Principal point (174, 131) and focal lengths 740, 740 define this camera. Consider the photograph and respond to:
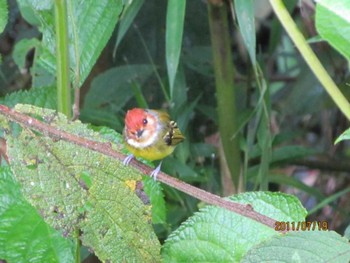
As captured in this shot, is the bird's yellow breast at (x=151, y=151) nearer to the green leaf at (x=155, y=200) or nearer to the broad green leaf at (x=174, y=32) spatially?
the broad green leaf at (x=174, y=32)

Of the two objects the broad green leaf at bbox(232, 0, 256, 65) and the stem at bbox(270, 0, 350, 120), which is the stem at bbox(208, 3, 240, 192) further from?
the stem at bbox(270, 0, 350, 120)

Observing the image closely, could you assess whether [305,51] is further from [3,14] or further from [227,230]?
[3,14]

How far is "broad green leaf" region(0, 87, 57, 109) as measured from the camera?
155cm

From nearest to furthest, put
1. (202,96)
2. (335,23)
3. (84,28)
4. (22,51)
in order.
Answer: (335,23)
(84,28)
(22,51)
(202,96)

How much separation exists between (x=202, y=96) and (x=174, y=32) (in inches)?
33.4

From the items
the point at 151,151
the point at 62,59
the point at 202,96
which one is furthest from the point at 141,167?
the point at 202,96

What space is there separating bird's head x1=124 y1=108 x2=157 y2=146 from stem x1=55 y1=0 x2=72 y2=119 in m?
0.50

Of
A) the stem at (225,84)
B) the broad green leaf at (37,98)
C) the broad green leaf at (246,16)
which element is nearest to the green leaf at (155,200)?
the broad green leaf at (37,98)

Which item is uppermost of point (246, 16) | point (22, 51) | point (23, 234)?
point (246, 16)

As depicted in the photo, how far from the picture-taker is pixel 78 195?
3.64 ft

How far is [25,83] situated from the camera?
2570mm

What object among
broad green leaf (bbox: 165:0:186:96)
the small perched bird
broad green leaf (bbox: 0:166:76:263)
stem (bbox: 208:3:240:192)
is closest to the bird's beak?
the small perched bird

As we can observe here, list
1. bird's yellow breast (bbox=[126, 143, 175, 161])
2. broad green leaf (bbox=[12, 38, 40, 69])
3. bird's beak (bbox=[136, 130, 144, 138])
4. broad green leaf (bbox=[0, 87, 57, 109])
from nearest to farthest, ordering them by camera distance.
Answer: broad green leaf (bbox=[0, 87, 57, 109]) < bird's yellow breast (bbox=[126, 143, 175, 161]) < bird's beak (bbox=[136, 130, 144, 138]) < broad green leaf (bbox=[12, 38, 40, 69])
